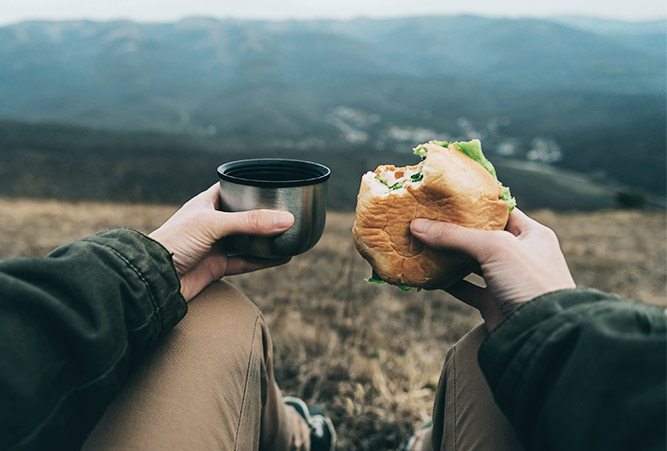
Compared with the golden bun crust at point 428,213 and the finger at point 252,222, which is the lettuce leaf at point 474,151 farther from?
the finger at point 252,222

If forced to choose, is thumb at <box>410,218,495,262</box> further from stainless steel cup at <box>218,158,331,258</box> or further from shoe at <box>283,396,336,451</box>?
shoe at <box>283,396,336,451</box>

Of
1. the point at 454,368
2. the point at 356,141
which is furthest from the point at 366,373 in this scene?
the point at 356,141

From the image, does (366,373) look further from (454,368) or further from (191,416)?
(191,416)

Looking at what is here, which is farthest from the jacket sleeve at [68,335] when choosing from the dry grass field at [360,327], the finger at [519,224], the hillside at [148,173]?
the hillside at [148,173]

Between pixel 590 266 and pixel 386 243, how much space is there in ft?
24.8

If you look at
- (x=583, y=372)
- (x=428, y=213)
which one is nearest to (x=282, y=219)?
(x=428, y=213)

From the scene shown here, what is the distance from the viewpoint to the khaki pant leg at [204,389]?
4.15 ft

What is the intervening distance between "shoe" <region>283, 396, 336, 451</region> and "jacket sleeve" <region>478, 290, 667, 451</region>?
129 centimetres

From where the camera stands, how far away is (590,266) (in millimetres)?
7828

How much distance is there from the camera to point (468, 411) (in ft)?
4.70

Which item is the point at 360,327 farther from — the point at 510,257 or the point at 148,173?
the point at 148,173

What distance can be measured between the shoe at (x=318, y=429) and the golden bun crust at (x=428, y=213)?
0.93 meters

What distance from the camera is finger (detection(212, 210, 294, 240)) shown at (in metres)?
1.70

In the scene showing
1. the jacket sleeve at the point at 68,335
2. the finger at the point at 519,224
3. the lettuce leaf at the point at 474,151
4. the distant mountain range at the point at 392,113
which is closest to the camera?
the jacket sleeve at the point at 68,335
